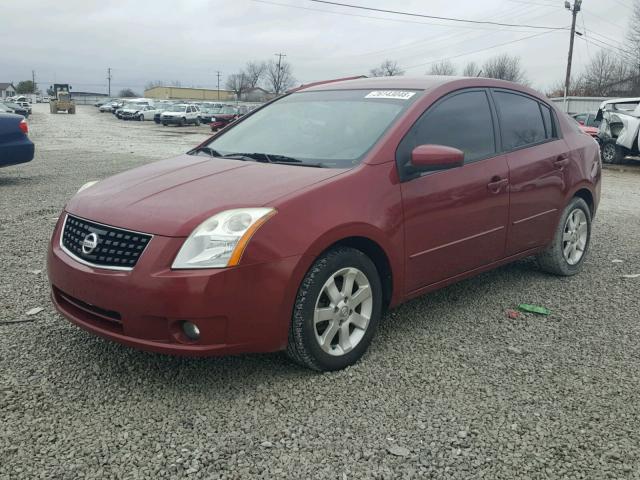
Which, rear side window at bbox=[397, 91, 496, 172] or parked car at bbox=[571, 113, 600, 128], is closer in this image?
rear side window at bbox=[397, 91, 496, 172]

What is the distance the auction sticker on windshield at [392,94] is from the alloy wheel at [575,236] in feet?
6.86

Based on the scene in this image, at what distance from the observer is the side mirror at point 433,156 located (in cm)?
355

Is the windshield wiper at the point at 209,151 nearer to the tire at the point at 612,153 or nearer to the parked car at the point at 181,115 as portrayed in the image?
the tire at the point at 612,153

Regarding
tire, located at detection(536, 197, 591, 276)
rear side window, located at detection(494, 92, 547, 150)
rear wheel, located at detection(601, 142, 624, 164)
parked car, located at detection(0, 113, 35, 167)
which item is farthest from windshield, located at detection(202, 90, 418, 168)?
rear wheel, located at detection(601, 142, 624, 164)

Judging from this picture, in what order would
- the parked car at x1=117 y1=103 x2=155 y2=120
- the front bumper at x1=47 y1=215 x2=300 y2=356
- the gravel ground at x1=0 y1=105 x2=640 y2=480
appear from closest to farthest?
the gravel ground at x1=0 y1=105 x2=640 y2=480, the front bumper at x1=47 y1=215 x2=300 y2=356, the parked car at x1=117 y1=103 x2=155 y2=120

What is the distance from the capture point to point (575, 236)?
5.36 meters

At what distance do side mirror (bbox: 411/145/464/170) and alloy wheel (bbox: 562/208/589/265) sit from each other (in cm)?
209

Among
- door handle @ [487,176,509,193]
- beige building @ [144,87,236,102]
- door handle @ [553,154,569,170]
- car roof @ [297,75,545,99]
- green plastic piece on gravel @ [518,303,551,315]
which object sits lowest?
green plastic piece on gravel @ [518,303,551,315]

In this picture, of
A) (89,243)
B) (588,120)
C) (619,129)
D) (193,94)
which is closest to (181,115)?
(588,120)

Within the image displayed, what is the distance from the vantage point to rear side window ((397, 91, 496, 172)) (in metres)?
3.80

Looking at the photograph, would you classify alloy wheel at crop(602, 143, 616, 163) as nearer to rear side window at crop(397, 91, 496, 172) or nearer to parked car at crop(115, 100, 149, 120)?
rear side window at crop(397, 91, 496, 172)

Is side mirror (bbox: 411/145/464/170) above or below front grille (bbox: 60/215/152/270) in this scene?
above

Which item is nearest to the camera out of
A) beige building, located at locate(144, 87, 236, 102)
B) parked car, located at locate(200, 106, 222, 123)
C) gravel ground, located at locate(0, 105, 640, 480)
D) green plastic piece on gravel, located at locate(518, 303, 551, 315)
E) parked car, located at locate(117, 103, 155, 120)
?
gravel ground, located at locate(0, 105, 640, 480)

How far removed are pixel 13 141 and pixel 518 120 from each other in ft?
26.9
